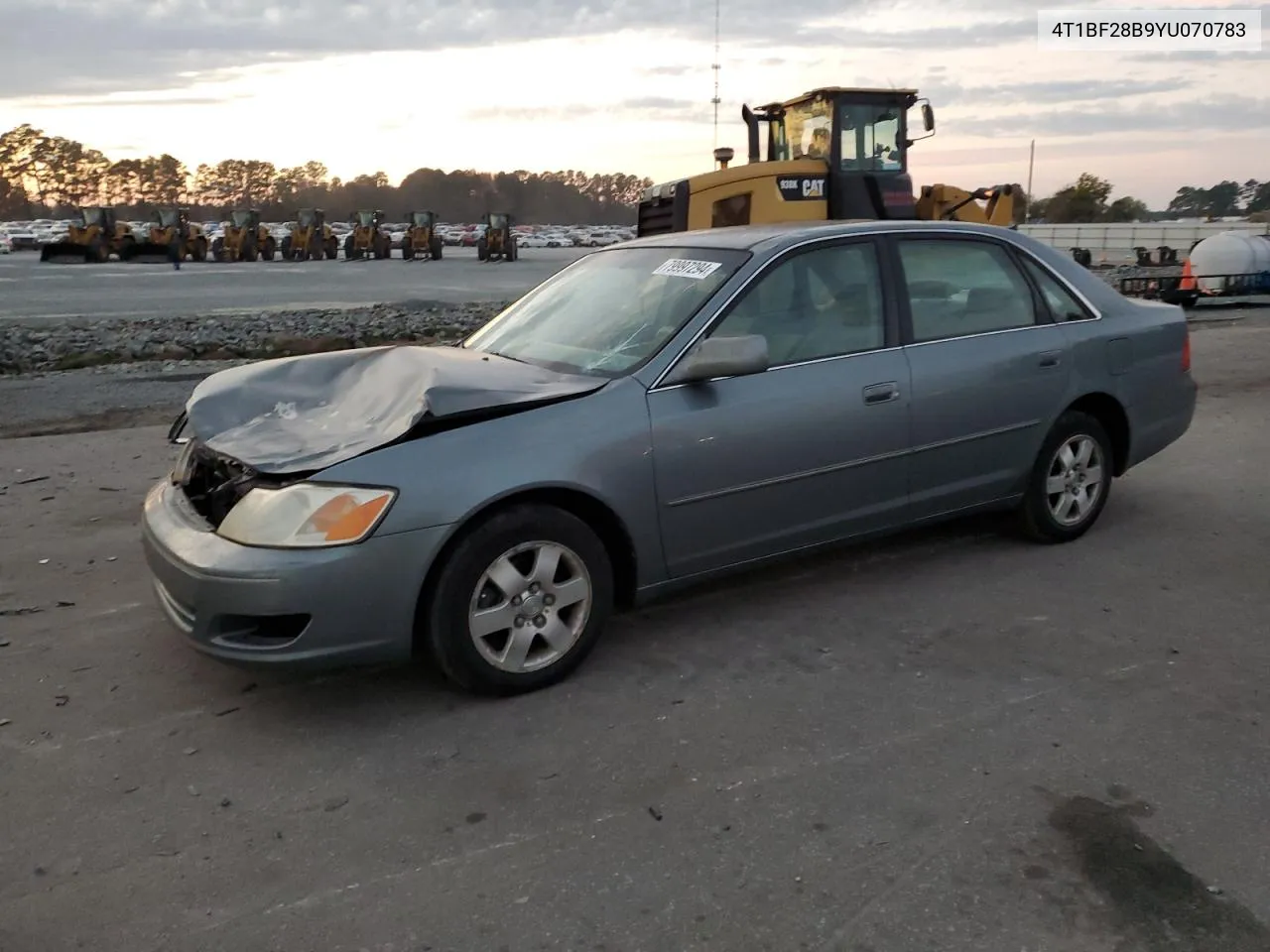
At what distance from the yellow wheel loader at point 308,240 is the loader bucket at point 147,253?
7.05 m

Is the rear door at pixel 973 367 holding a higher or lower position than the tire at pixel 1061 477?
higher

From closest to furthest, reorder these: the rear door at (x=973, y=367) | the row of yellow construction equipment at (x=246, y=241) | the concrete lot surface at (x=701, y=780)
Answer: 1. the concrete lot surface at (x=701, y=780)
2. the rear door at (x=973, y=367)
3. the row of yellow construction equipment at (x=246, y=241)

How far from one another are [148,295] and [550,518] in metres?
25.6

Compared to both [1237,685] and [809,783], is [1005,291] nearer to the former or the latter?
[1237,685]

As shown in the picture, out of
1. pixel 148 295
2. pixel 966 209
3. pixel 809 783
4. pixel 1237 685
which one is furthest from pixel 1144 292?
pixel 148 295

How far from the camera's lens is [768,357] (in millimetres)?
4227

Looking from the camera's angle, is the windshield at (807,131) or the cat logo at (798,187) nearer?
the cat logo at (798,187)

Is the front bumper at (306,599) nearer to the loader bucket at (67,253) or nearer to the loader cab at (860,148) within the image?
the loader cab at (860,148)

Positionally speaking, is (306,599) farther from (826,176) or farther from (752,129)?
(752,129)

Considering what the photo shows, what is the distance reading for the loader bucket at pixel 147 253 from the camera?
142 ft

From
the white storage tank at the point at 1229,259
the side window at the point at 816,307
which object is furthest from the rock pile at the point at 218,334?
the white storage tank at the point at 1229,259

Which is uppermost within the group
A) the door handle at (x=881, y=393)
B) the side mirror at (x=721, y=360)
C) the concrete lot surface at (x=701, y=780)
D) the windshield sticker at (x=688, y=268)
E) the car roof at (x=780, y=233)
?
the car roof at (x=780, y=233)

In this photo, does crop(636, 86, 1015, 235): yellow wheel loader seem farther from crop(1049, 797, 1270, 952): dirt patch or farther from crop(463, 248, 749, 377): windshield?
crop(1049, 797, 1270, 952): dirt patch

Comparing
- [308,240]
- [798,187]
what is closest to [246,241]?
[308,240]
